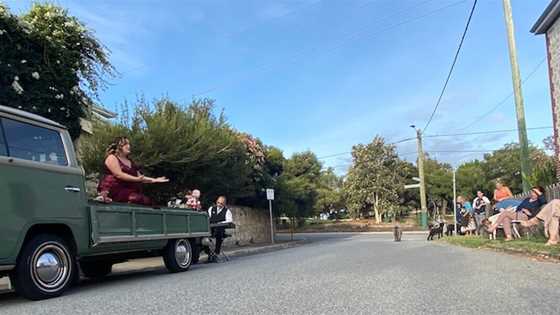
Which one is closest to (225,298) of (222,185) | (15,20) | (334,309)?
(334,309)

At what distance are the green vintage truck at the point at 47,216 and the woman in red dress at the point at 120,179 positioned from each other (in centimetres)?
43

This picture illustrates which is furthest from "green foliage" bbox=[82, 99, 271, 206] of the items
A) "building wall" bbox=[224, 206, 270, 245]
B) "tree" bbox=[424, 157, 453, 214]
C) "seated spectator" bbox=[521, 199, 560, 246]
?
"tree" bbox=[424, 157, 453, 214]

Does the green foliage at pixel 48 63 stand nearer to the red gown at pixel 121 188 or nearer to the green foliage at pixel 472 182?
the red gown at pixel 121 188

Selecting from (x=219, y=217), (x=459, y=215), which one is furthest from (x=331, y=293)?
(x=459, y=215)

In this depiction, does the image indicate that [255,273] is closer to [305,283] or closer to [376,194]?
[305,283]

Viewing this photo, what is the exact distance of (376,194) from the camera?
5684 centimetres

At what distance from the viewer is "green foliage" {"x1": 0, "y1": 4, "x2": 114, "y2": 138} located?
498 inches

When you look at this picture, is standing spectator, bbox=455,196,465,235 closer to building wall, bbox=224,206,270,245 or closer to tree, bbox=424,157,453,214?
building wall, bbox=224,206,270,245

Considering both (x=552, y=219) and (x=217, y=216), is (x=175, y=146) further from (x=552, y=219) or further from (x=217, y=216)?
(x=552, y=219)

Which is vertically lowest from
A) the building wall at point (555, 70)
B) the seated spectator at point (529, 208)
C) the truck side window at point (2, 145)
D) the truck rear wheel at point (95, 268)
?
the truck rear wheel at point (95, 268)

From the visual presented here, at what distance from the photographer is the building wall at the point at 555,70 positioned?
20594mm

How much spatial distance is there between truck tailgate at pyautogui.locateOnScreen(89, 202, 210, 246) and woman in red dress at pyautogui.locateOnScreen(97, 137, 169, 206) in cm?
42

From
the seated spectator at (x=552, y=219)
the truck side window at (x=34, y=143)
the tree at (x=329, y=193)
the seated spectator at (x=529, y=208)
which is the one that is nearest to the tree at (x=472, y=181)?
the tree at (x=329, y=193)

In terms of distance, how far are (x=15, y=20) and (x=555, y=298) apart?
12.4m
